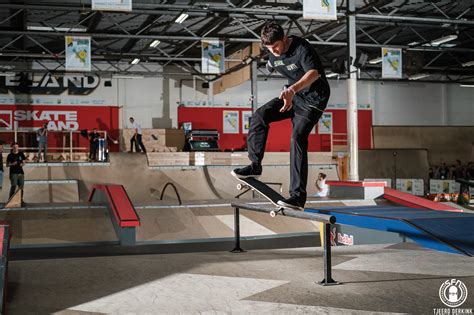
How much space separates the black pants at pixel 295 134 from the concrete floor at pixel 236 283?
2.54ft

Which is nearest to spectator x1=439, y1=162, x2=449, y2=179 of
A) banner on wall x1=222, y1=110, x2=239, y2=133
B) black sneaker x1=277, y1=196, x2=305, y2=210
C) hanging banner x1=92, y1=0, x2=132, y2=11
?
banner on wall x1=222, y1=110, x2=239, y2=133

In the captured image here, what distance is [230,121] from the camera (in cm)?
3372

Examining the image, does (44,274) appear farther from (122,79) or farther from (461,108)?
(461,108)

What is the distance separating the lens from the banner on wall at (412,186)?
1057 inches

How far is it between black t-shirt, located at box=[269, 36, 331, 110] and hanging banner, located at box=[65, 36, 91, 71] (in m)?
15.5

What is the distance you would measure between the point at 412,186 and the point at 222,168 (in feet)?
35.6

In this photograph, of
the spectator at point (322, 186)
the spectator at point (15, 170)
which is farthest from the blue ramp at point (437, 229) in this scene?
the spectator at point (15, 170)

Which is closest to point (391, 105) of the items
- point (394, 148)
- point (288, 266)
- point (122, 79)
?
point (394, 148)

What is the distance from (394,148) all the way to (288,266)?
105ft

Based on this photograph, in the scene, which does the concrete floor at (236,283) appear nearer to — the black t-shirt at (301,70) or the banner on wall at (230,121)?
the black t-shirt at (301,70)

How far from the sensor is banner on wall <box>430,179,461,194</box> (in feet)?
85.3

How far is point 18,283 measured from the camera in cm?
415

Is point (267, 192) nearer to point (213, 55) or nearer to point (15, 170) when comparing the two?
point (15, 170)

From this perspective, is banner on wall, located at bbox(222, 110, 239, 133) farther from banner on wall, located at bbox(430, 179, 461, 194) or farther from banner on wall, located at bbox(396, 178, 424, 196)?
banner on wall, located at bbox(430, 179, 461, 194)
